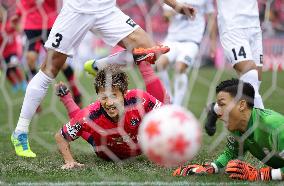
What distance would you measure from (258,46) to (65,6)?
4.92 ft

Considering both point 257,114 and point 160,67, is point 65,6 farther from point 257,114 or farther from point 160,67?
point 160,67

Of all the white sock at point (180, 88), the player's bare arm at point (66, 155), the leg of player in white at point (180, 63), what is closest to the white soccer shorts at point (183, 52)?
the leg of player in white at point (180, 63)

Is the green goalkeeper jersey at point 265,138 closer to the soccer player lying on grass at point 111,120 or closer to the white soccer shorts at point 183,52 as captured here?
the soccer player lying on grass at point 111,120

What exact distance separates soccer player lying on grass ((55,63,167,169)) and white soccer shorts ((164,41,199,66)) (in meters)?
2.31

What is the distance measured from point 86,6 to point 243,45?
1176 mm

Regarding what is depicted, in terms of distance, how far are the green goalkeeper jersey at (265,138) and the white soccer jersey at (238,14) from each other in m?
1.20

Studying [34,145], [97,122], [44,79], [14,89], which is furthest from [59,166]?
[14,89]

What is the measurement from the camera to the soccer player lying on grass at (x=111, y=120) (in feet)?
12.4

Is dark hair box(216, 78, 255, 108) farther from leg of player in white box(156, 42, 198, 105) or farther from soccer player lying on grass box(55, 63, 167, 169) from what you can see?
leg of player in white box(156, 42, 198, 105)

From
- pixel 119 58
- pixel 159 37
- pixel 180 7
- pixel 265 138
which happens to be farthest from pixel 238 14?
pixel 159 37

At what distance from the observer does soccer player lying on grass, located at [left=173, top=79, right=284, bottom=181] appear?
335 cm

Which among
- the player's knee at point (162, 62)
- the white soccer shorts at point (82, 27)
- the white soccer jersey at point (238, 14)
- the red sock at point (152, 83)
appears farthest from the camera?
the player's knee at point (162, 62)

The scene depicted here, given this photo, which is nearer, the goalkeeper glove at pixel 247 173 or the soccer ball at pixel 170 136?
the soccer ball at pixel 170 136

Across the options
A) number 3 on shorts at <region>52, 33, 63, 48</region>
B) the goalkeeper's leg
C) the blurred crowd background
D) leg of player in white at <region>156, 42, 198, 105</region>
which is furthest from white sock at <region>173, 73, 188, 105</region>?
the blurred crowd background
